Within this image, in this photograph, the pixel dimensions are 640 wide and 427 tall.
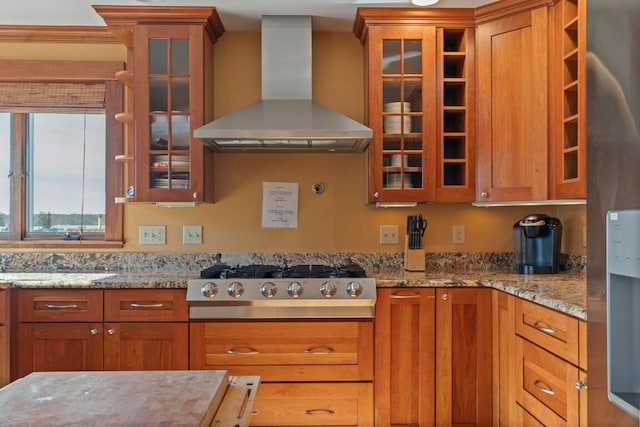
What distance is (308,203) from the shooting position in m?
2.89

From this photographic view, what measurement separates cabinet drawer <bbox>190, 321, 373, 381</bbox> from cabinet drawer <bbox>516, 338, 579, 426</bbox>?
707mm

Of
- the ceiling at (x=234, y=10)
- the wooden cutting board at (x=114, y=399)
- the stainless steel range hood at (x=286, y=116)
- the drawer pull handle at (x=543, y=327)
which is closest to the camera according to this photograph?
the wooden cutting board at (x=114, y=399)

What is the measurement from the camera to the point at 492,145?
251cm

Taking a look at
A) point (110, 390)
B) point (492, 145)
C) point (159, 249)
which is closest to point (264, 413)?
point (159, 249)

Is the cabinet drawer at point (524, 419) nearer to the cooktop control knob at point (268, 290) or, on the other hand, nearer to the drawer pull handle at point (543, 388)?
the drawer pull handle at point (543, 388)

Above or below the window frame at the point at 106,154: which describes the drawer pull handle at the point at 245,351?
below

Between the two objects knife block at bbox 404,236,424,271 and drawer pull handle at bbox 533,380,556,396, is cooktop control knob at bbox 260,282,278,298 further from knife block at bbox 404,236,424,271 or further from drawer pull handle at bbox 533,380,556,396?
drawer pull handle at bbox 533,380,556,396

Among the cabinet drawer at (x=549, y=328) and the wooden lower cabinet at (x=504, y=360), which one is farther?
the wooden lower cabinet at (x=504, y=360)

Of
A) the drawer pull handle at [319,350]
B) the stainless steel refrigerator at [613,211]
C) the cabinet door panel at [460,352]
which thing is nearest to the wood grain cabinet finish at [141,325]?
the drawer pull handle at [319,350]

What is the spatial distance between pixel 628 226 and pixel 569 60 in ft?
5.35

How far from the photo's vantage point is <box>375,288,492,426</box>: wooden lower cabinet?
2.29 m

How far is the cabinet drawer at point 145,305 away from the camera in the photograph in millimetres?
2285

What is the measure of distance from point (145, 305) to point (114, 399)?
1455mm

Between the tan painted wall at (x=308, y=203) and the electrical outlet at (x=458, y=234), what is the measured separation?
0.09ft
